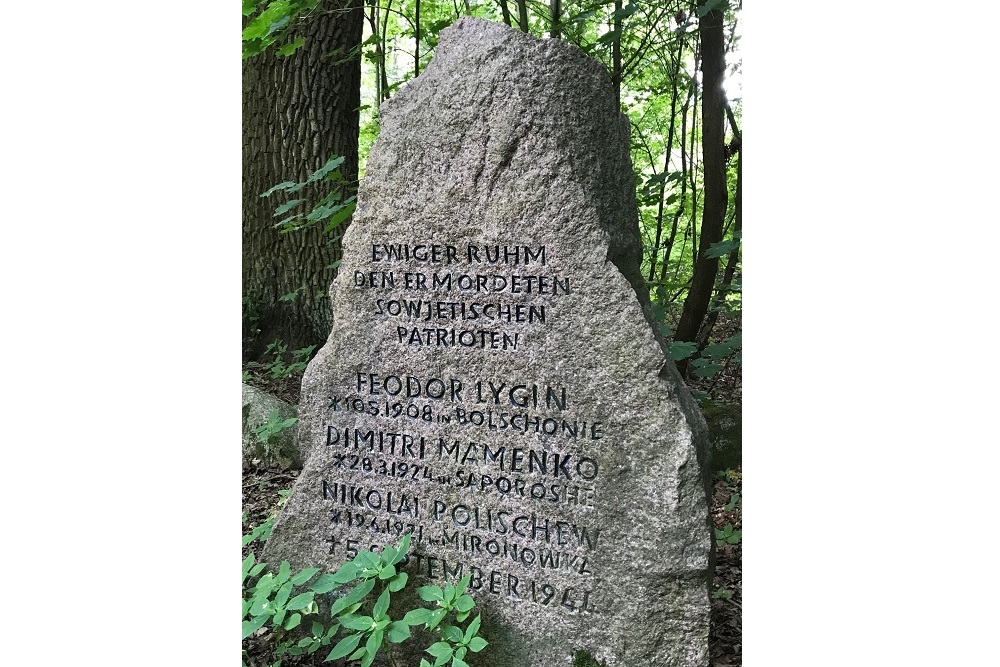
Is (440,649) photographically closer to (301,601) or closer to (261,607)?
(301,601)

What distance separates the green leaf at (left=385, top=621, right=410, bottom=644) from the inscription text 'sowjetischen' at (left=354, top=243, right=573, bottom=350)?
0.89m

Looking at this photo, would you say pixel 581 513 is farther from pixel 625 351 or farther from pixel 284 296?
pixel 284 296

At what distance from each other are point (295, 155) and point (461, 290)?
3.25 meters

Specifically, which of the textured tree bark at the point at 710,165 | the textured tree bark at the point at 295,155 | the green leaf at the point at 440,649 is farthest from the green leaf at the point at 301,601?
the textured tree bark at the point at 295,155

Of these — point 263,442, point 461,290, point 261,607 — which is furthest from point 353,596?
point 263,442

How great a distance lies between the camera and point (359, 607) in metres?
2.50

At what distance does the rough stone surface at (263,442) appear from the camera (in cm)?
426

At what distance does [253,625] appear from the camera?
8.20 feet

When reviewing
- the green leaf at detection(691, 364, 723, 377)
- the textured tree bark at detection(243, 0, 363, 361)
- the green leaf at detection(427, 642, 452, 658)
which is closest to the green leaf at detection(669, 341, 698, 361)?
the green leaf at detection(691, 364, 723, 377)

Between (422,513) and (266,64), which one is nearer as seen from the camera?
(422,513)

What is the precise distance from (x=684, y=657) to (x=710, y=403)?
2090mm

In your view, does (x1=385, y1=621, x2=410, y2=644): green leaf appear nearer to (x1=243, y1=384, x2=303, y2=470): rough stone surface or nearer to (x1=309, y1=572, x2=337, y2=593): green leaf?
(x1=309, y1=572, x2=337, y2=593): green leaf

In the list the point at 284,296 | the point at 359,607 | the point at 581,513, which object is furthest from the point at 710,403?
the point at 284,296

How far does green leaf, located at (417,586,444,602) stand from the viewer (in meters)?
2.47
